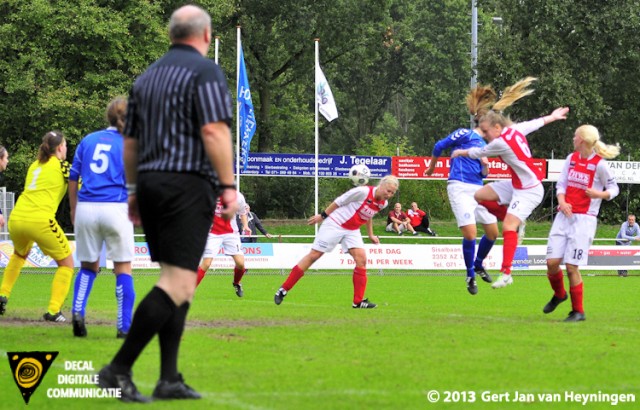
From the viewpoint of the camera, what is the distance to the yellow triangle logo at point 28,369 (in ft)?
23.3

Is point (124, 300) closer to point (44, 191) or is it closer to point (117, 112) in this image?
point (117, 112)

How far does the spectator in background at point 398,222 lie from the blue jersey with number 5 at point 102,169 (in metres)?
28.6

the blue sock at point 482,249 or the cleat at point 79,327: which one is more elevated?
the cleat at point 79,327

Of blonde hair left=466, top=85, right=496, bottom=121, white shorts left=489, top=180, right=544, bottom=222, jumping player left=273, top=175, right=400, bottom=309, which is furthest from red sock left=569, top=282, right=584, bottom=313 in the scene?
jumping player left=273, top=175, right=400, bottom=309

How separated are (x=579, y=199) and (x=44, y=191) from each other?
5864 millimetres

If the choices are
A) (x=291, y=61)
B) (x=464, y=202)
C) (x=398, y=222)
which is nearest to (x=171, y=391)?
(x=464, y=202)

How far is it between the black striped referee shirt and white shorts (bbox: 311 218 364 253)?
8.54 metres

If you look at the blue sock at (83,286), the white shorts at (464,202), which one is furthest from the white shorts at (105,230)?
the white shorts at (464,202)

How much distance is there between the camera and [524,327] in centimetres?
1133

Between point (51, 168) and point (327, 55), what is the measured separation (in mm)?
44292

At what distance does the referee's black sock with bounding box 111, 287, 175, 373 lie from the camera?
6395mm

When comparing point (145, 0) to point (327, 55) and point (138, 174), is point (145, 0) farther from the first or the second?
point (138, 174)

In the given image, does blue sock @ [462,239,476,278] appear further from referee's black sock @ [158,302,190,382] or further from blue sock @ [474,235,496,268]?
referee's black sock @ [158,302,190,382]

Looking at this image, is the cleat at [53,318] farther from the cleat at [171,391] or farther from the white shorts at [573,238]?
the white shorts at [573,238]
